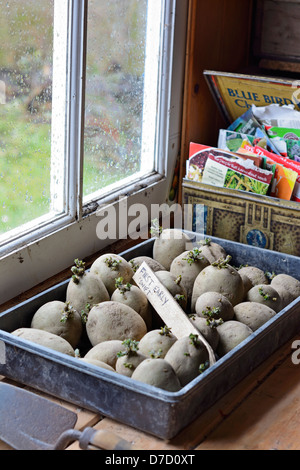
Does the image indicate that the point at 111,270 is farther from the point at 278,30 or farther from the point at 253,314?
the point at 278,30

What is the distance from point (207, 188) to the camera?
159 centimetres

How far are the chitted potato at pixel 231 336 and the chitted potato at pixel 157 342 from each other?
88mm

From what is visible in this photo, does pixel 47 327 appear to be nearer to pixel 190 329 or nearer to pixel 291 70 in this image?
pixel 190 329

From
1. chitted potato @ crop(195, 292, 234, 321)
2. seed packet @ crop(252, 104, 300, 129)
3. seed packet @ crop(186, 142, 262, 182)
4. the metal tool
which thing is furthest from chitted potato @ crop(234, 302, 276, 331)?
seed packet @ crop(252, 104, 300, 129)

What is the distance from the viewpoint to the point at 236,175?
1565mm

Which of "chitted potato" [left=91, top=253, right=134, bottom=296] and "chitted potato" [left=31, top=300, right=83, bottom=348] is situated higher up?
"chitted potato" [left=91, top=253, right=134, bottom=296]

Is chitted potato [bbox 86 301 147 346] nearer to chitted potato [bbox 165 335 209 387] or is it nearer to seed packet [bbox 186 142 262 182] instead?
chitted potato [bbox 165 335 209 387]

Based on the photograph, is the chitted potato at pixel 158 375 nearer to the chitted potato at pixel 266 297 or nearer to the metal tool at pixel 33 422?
the metal tool at pixel 33 422

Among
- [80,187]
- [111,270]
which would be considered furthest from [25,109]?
[111,270]

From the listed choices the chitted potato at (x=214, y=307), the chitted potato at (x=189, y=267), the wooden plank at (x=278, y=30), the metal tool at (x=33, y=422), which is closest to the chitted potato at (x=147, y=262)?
the chitted potato at (x=189, y=267)

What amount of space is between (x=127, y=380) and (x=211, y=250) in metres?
0.51

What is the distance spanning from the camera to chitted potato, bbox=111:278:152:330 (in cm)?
122

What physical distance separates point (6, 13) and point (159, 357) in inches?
25.8

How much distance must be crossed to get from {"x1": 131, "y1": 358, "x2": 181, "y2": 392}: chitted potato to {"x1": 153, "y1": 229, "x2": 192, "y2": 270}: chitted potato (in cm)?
44
